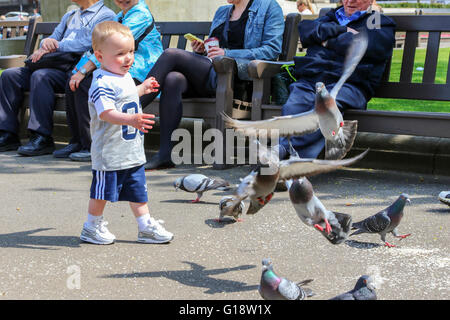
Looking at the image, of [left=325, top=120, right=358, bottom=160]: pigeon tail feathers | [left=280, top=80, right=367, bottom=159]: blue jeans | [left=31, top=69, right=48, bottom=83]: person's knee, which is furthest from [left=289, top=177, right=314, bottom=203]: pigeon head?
[left=31, top=69, right=48, bottom=83]: person's knee

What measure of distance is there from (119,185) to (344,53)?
2.33 m

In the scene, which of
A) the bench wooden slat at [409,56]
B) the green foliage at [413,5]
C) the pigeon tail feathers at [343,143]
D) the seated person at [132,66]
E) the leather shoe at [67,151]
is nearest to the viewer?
the pigeon tail feathers at [343,143]

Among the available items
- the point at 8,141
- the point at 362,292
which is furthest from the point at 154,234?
the point at 8,141

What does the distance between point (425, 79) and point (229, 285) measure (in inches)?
121

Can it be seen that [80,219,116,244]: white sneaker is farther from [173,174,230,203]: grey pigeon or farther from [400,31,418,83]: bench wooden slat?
[400,31,418,83]: bench wooden slat

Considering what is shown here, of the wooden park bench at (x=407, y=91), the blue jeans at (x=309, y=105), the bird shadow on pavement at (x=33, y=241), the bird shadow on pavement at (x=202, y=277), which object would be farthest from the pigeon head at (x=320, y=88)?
the wooden park bench at (x=407, y=91)

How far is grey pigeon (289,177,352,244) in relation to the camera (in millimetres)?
2734

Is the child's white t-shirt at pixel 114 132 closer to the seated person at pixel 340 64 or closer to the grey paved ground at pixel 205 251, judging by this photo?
the grey paved ground at pixel 205 251

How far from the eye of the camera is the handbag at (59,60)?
6.16m

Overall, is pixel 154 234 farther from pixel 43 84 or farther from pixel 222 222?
pixel 43 84

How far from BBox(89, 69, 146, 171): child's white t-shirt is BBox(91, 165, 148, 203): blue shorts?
47 millimetres

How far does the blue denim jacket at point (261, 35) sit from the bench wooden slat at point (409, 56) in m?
1.07

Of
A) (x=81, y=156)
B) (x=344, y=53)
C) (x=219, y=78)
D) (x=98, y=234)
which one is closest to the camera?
(x=98, y=234)

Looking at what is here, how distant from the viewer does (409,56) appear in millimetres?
5215
